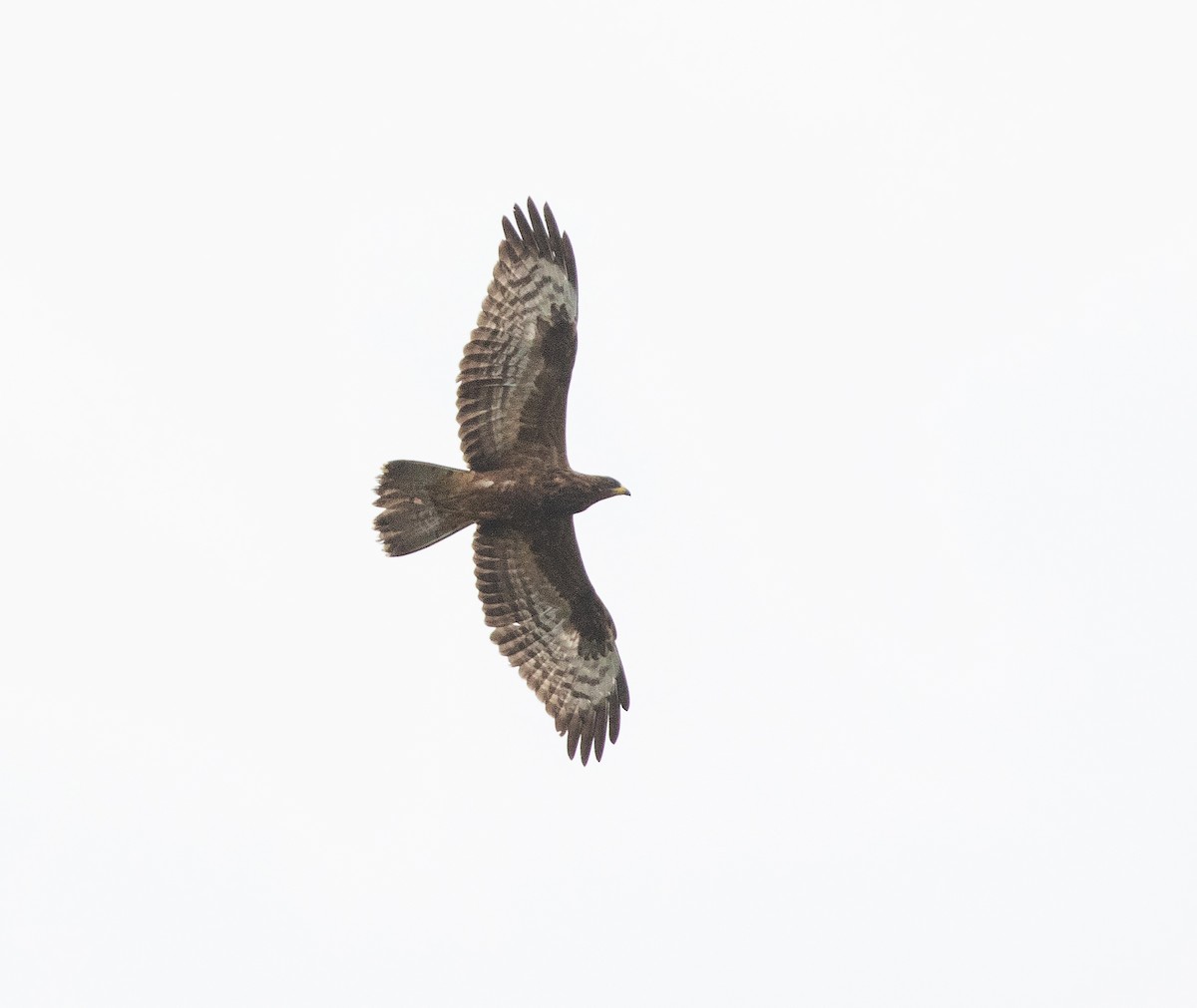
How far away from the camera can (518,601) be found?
18.4 m

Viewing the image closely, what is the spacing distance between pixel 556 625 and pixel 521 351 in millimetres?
2646

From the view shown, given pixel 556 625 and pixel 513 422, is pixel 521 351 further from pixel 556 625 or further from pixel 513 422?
pixel 556 625

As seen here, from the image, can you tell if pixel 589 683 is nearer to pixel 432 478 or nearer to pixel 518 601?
pixel 518 601

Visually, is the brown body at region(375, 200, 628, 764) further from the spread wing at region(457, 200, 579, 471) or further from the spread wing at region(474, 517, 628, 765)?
the spread wing at region(474, 517, 628, 765)

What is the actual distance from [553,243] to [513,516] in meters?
2.31

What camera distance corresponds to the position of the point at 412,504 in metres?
17.4

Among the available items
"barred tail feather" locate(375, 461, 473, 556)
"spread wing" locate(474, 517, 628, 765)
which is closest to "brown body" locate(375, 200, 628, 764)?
"barred tail feather" locate(375, 461, 473, 556)

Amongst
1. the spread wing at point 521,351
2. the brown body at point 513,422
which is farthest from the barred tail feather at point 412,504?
the spread wing at point 521,351

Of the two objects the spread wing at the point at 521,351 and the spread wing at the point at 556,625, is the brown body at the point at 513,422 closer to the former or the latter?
the spread wing at the point at 521,351

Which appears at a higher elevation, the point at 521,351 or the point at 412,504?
the point at 521,351

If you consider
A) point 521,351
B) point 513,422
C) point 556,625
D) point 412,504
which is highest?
point 521,351

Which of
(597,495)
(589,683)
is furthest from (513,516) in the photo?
(589,683)

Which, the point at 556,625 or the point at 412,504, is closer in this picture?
the point at 412,504

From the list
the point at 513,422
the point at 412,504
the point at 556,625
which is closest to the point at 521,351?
the point at 513,422
